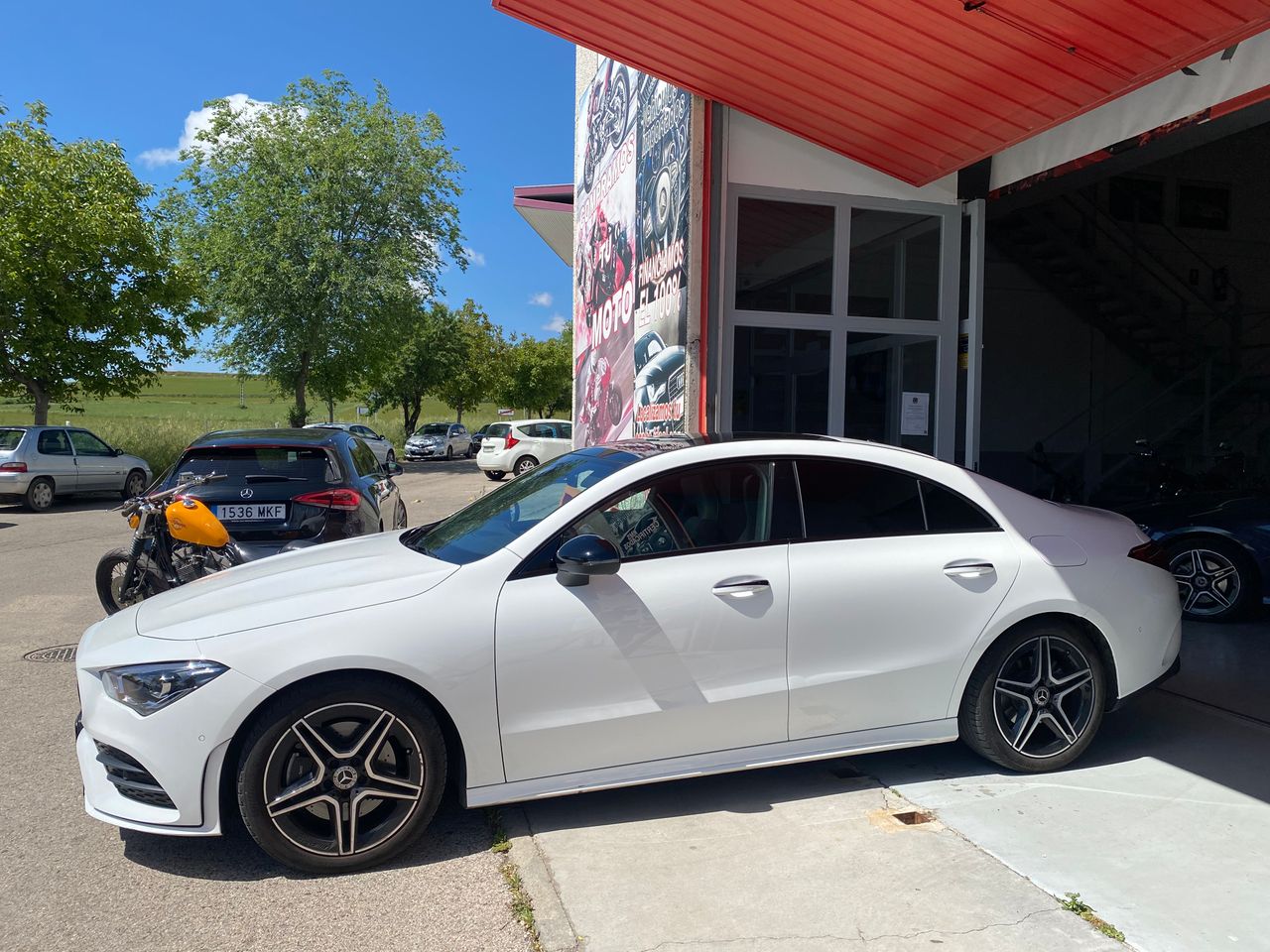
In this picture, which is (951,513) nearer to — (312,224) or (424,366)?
(312,224)

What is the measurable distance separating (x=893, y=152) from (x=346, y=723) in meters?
7.25

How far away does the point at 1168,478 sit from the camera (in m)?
10.9

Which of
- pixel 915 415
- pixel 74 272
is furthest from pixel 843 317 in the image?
pixel 74 272

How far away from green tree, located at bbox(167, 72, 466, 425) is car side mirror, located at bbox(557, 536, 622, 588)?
2915 cm

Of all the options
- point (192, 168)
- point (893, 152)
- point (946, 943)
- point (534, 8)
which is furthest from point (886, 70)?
point (192, 168)

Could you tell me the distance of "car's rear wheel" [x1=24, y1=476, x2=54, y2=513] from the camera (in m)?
17.8

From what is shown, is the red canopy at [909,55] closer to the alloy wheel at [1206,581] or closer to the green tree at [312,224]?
the alloy wheel at [1206,581]

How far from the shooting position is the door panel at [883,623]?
395cm

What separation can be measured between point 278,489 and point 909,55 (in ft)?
18.5

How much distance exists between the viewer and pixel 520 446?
27.0 metres

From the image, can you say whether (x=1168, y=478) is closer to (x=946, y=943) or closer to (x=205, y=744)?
(x=946, y=943)

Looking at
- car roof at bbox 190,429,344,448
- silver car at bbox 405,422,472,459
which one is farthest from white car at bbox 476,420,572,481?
car roof at bbox 190,429,344,448

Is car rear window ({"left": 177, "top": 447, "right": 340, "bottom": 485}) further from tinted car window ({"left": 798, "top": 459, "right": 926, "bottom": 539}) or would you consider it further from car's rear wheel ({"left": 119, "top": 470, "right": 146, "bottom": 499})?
car's rear wheel ({"left": 119, "top": 470, "right": 146, "bottom": 499})

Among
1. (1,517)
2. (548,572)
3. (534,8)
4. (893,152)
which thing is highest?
(534,8)
